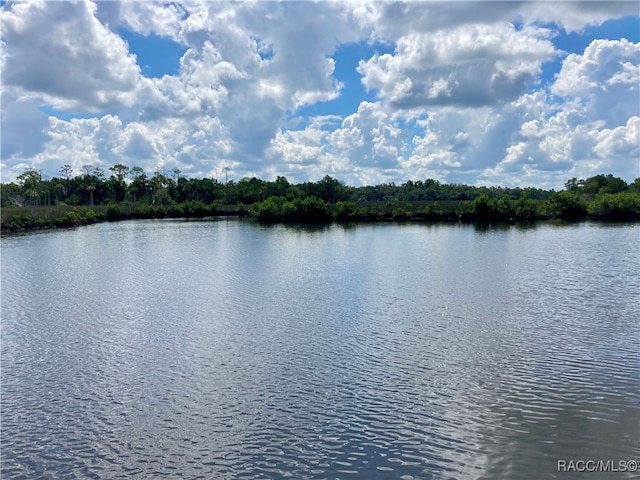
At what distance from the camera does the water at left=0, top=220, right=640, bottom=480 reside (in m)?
14.4

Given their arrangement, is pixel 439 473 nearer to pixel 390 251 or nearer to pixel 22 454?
pixel 22 454

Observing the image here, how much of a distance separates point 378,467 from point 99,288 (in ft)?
112

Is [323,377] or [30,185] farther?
[30,185]

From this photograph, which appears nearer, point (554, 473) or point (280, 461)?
point (554, 473)

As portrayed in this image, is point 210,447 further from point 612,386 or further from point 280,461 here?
point 612,386

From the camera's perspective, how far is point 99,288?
4138 centimetres

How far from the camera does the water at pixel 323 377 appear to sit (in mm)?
14352

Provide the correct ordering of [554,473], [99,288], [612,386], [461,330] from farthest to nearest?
[99,288] → [461,330] → [612,386] → [554,473]

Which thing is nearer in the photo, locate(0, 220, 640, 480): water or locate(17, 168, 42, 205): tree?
locate(0, 220, 640, 480): water

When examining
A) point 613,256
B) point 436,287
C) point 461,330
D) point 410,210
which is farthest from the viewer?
point 410,210

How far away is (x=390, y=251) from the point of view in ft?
214

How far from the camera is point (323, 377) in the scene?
20.2 meters

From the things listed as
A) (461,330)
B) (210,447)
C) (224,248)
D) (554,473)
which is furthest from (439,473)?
(224,248)

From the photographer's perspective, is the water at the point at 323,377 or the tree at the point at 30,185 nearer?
the water at the point at 323,377
